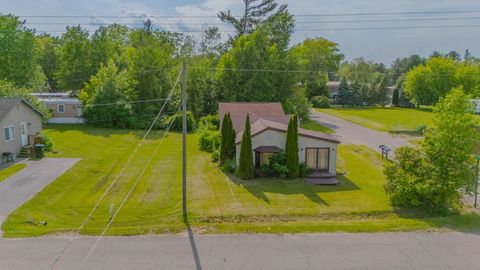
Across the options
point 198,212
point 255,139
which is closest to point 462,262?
point 198,212

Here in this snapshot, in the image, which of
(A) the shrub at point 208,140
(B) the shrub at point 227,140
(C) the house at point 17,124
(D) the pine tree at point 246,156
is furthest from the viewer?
(A) the shrub at point 208,140

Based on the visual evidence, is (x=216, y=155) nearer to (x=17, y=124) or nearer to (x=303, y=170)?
(x=303, y=170)

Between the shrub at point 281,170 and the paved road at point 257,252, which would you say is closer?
the paved road at point 257,252

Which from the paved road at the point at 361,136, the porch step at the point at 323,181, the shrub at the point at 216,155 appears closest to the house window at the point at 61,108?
the shrub at the point at 216,155

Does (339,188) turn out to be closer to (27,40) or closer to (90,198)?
(90,198)

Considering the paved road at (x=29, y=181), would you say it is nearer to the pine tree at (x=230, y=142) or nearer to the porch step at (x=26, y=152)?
the porch step at (x=26, y=152)

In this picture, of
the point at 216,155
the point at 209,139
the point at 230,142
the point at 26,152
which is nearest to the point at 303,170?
the point at 230,142
